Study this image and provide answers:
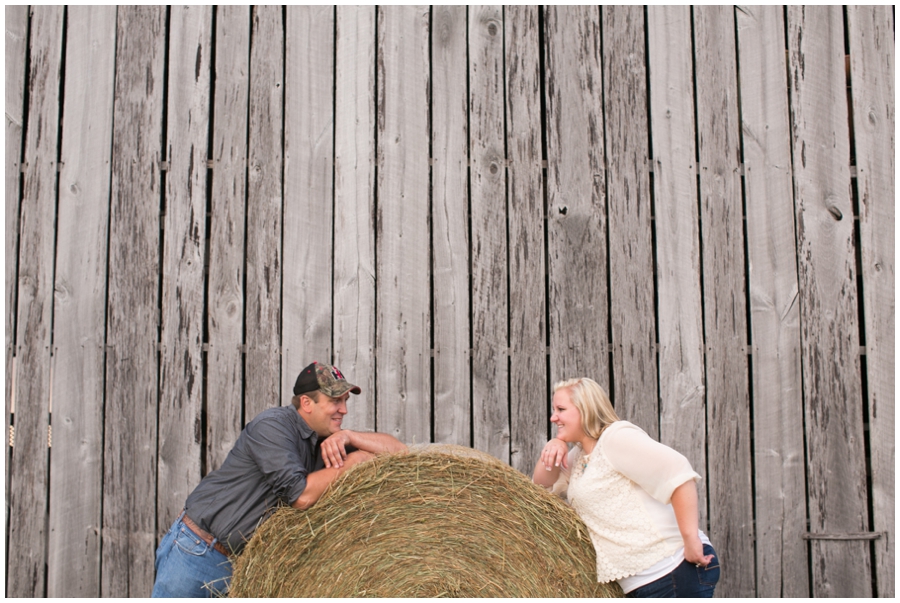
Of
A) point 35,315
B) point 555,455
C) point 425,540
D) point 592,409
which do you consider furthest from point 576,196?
point 35,315

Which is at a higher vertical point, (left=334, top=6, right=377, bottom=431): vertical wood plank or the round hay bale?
(left=334, top=6, right=377, bottom=431): vertical wood plank

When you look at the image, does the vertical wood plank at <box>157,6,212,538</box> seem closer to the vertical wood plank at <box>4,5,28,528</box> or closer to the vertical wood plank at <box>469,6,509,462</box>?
the vertical wood plank at <box>4,5,28,528</box>

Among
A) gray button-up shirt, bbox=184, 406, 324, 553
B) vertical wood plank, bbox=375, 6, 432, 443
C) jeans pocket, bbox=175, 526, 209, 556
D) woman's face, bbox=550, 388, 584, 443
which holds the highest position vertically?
vertical wood plank, bbox=375, 6, 432, 443

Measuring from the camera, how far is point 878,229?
4.19m

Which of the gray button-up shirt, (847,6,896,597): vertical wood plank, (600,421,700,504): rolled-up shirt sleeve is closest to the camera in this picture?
(600,421,700,504): rolled-up shirt sleeve

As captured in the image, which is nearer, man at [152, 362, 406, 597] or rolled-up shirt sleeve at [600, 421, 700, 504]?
rolled-up shirt sleeve at [600, 421, 700, 504]

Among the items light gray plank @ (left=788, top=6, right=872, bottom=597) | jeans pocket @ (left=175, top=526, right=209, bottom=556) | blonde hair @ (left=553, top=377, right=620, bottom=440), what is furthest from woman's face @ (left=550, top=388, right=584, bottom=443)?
light gray plank @ (left=788, top=6, right=872, bottom=597)

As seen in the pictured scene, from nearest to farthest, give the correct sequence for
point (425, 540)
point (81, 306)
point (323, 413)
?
point (425, 540) → point (323, 413) → point (81, 306)

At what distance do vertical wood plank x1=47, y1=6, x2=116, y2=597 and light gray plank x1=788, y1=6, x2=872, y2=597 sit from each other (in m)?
3.95

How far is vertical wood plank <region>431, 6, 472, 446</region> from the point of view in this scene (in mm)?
4035

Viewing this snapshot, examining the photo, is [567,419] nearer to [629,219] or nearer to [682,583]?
[682,583]

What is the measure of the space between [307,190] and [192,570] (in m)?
2.08

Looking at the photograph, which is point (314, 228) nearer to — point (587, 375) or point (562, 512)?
point (587, 375)

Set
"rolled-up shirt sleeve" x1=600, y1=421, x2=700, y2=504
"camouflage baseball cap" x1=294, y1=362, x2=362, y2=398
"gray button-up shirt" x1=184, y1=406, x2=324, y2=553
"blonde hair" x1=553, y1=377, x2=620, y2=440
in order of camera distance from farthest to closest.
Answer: "camouflage baseball cap" x1=294, y1=362, x2=362, y2=398
"blonde hair" x1=553, y1=377, x2=620, y2=440
"gray button-up shirt" x1=184, y1=406, x2=324, y2=553
"rolled-up shirt sleeve" x1=600, y1=421, x2=700, y2=504
